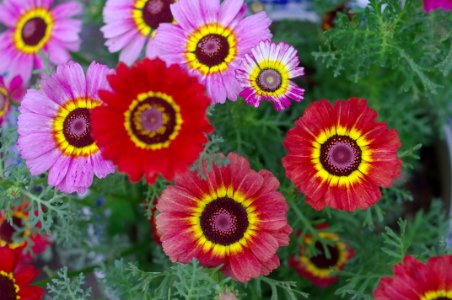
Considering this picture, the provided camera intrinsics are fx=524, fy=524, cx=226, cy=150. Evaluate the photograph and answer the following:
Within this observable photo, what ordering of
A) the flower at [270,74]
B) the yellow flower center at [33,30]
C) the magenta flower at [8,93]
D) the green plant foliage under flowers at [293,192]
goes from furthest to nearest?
the yellow flower center at [33,30], the magenta flower at [8,93], the green plant foliage under flowers at [293,192], the flower at [270,74]

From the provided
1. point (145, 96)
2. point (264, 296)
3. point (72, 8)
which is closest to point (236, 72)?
point (145, 96)

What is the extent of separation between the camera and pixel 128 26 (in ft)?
3.01

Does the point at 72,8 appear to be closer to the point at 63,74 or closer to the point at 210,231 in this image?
the point at 63,74

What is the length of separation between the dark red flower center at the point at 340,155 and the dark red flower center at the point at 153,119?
26 centimetres

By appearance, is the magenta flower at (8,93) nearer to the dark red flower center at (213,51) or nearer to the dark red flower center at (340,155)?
the dark red flower center at (213,51)

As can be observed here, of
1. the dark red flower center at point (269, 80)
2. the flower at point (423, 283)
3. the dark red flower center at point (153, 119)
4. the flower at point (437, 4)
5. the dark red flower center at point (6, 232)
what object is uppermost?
the flower at point (437, 4)

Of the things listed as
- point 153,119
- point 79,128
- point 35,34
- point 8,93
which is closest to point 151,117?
point 153,119

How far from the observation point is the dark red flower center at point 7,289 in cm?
79

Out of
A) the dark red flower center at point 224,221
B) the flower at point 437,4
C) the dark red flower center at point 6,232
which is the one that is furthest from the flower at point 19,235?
the flower at point 437,4

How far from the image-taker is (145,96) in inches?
24.4

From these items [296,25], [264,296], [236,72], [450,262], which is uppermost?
[296,25]

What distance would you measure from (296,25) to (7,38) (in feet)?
2.21

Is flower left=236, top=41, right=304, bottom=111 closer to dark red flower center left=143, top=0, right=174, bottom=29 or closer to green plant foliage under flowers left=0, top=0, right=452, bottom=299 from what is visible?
green plant foliage under flowers left=0, top=0, right=452, bottom=299

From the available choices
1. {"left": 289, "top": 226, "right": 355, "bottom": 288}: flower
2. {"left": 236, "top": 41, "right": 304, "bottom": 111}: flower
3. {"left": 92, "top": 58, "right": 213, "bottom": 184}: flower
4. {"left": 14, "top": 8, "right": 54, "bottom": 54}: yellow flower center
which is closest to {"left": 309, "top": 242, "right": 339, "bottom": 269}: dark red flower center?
{"left": 289, "top": 226, "right": 355, "bottom": 288}: flower
